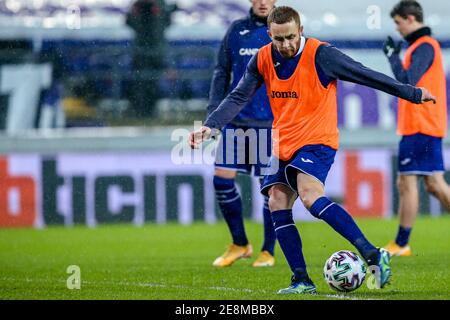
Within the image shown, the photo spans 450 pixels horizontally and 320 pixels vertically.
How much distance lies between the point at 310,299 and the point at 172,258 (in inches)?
145

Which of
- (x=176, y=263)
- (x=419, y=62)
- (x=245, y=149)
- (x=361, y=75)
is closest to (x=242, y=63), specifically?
(x=245, y=149)

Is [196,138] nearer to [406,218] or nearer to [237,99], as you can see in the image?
[237,99]

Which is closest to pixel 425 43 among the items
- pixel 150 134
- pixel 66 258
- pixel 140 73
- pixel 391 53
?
pixel 391 53

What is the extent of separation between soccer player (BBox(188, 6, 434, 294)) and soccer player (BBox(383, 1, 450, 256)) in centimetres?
291

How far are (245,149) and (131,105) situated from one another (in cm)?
628

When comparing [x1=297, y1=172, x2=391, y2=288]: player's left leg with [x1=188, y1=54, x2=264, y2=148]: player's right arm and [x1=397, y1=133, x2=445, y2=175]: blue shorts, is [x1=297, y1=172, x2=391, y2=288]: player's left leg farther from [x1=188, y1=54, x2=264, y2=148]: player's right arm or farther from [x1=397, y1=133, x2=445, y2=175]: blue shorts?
[x1=397, y1=133, x2=445, y2=175]: blue shorts

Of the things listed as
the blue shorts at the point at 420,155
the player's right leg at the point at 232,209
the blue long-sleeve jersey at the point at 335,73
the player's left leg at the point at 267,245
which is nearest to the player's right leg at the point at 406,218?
the blue shorts at the point at 420,155

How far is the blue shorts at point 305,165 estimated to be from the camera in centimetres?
688

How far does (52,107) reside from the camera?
15203 millimetres

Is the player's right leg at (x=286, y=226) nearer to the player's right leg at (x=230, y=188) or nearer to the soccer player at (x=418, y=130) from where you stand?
the player's right leg at (x=230, y=188)

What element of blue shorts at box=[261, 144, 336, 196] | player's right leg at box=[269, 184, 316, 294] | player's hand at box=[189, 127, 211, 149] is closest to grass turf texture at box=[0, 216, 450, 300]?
player's right leg at box=[269, 184, 316, 294]

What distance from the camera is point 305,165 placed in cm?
687

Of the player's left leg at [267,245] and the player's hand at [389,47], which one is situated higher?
the player's hand at [389,47]

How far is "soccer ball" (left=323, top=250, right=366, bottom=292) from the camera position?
682 centimetres
